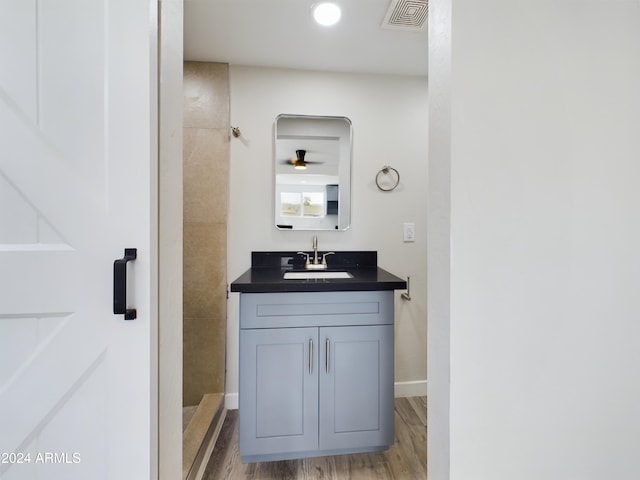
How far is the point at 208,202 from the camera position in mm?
1796

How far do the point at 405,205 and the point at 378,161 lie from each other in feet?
1.30

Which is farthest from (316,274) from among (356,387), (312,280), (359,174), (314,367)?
(359,174)

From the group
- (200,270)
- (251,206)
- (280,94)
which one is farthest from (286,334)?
(280,94)

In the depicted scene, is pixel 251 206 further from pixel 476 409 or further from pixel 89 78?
pixel 476 409

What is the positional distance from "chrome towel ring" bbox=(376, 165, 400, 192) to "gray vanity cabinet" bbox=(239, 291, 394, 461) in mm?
906

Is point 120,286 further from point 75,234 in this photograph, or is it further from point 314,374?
Result: point 314,374

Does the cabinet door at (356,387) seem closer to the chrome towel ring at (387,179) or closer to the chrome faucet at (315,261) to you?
the chrome faucet at (315,261)

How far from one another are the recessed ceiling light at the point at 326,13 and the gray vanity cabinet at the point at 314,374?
1.49 meters

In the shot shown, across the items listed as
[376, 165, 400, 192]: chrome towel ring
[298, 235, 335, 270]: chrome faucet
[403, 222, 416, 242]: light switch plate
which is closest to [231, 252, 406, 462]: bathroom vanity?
[298, 235, 335, 270]: chrome faucet

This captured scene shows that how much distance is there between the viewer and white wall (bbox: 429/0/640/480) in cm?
74

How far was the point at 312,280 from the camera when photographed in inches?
56.9

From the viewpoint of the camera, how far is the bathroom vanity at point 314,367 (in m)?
1.30

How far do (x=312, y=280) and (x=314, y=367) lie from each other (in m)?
0.45

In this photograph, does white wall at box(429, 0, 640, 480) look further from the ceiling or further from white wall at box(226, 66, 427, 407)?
white wall at box(226, 66, 427, 407)
